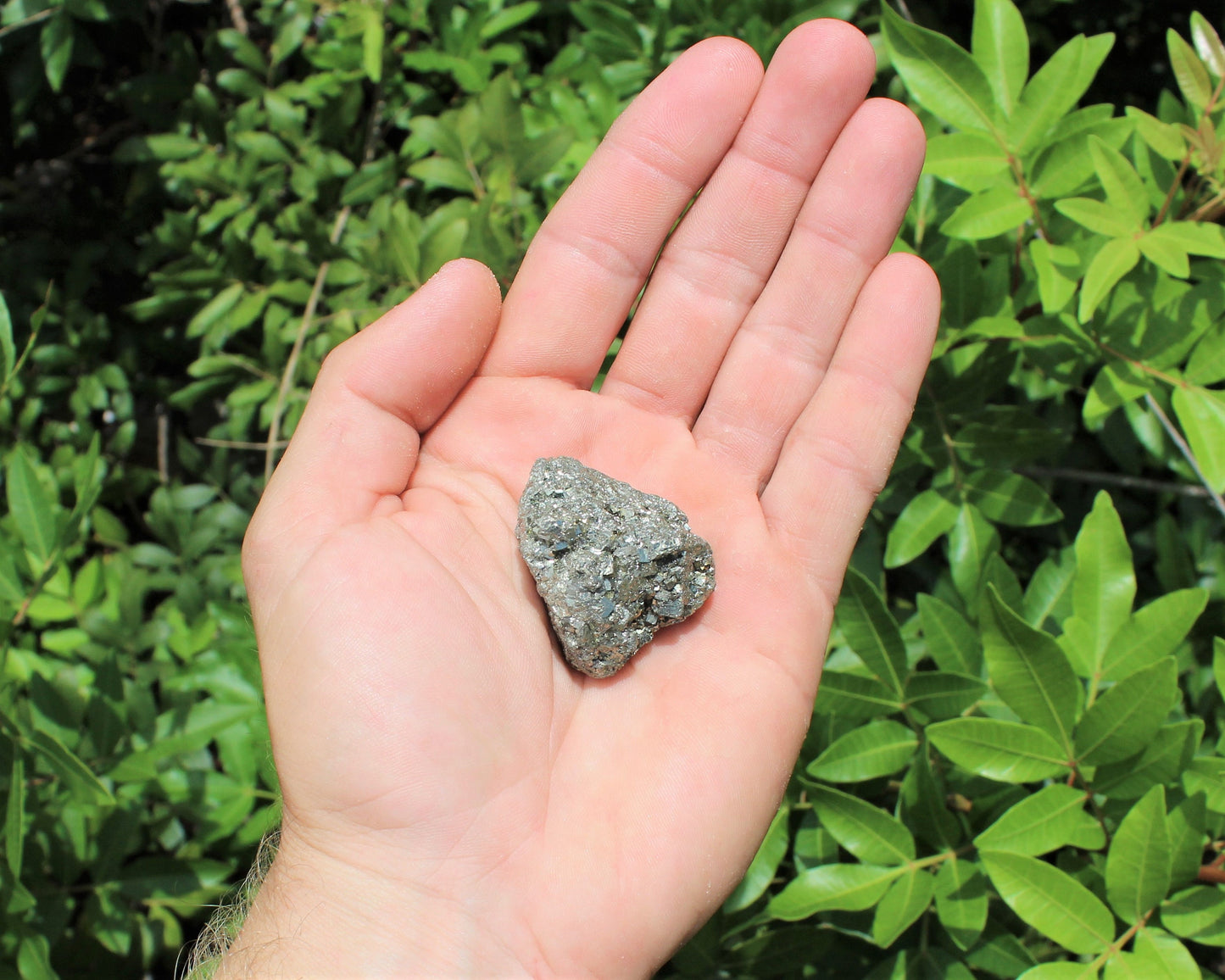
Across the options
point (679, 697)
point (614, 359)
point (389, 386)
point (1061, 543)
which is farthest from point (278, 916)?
point (1061, 543)

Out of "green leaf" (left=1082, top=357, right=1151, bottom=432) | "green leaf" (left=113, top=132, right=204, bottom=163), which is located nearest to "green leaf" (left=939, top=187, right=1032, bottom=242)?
"green leaf" (left=1082, top=357, right=1151, bottom=432)

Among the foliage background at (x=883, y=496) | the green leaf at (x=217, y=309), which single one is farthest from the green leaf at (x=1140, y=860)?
the green leaf at (x=217, y=309)

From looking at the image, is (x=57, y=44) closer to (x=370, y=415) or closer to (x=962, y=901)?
(x=370, y=415)

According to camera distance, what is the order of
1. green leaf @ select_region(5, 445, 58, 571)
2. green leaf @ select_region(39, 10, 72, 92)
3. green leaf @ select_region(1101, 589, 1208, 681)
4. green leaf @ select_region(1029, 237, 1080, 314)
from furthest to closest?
green leaf @ select_region(39, 10, 72, 92) < green leaf @ select_region(5, 445, 58, 571) < green leaf @ select_region(1029, 237, 1080, 314) < green leaf @ select_region(1101, 589, 1208, 681)

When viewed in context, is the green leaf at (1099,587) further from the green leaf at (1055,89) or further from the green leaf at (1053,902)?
the green leaf at (1055,89)

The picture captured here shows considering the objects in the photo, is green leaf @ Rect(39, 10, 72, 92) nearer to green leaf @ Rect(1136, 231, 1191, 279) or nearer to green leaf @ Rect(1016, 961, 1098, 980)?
green leaf @ Rect(1136, 231, 1191, 279)
